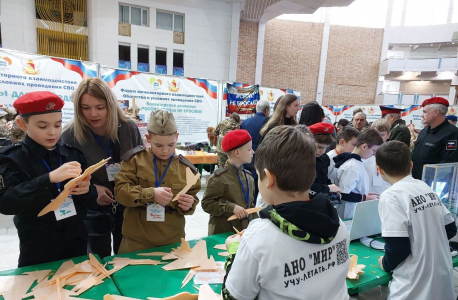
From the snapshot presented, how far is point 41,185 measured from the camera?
47.9 inches

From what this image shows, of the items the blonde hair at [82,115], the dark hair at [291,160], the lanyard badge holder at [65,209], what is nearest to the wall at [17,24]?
the blonde hair at [82,115]

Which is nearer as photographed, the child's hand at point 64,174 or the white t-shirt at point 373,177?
the child's hand at point 64,174

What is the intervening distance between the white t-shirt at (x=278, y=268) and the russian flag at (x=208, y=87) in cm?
530

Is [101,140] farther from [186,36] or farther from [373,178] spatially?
[186,36]

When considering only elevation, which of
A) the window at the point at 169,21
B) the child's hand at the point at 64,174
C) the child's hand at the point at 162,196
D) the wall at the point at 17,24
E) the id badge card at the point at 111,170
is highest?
the window at the point at 169,21

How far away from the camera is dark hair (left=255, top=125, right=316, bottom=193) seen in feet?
2.72

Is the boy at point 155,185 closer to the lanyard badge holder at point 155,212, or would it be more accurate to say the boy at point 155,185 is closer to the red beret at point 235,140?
the lanyard badge holder at point 155,212

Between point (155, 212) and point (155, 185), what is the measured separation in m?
0.17

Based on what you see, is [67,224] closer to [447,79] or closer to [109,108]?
[109,108]

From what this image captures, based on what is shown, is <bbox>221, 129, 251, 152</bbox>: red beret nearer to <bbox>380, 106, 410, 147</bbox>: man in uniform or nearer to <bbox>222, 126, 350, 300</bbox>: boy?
<bbox>222, 126, 350, 300</bbox>: boy

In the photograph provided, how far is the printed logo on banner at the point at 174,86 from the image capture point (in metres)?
5.46

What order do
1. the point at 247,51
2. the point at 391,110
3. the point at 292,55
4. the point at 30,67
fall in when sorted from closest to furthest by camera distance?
the point at 30,67, the point at 391,110, the point at 247,51, the point at 292,55

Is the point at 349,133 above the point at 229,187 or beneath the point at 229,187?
above

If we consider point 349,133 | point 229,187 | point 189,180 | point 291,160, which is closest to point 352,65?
point 349,133
